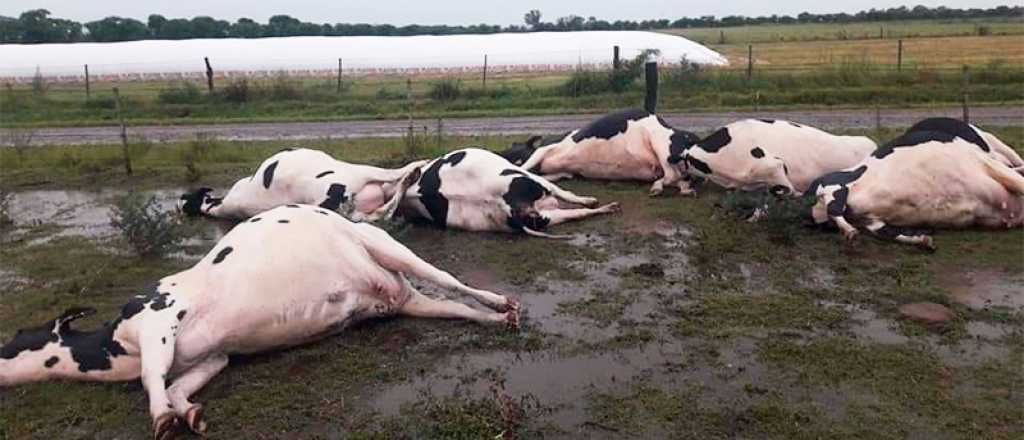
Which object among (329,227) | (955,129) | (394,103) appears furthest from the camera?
(394,103)

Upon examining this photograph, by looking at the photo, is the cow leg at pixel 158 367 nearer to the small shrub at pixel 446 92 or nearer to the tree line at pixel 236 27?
the small shrub at pixel 446 92

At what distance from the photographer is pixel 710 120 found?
19016 mm

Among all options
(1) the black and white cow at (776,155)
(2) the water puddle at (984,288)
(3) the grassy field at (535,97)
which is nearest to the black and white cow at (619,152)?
(1) the black and white cow at (776,155)

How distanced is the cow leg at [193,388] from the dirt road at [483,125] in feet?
43.6

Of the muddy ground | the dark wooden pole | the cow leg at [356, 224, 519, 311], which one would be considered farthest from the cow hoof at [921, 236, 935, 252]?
the dark wooden pole

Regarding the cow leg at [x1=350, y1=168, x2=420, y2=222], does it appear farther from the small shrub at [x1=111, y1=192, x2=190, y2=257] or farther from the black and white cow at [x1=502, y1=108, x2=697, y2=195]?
the black and white cow at [x1=502, y1=108, x2=697, y2=195]

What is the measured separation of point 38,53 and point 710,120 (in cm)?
3557

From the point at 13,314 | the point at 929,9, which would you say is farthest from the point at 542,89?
the point at 929,9

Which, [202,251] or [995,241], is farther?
[202,251]

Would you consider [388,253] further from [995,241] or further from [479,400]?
[995,241]

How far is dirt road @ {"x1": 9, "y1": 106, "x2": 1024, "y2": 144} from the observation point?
17.5 m

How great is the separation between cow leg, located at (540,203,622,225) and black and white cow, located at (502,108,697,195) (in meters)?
1.01

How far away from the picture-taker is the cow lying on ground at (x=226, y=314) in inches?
184

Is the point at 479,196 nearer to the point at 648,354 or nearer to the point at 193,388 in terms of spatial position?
the point at 648,354
